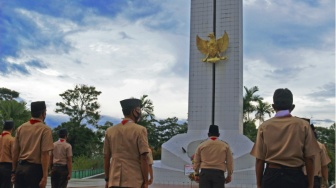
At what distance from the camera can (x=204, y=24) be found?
17.7 m

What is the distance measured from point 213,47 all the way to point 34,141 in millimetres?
13318

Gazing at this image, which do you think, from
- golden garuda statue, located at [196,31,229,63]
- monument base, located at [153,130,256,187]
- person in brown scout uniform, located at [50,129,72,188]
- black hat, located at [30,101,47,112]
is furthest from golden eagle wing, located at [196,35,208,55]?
black hat, located at [30,101,47,112]

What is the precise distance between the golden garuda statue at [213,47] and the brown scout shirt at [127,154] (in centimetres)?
1346

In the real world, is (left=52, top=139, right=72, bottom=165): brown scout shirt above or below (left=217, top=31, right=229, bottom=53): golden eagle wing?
below

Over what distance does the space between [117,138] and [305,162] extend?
1.62 m

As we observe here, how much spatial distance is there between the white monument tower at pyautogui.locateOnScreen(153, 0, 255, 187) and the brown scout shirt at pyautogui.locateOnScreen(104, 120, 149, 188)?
1248 centimetres

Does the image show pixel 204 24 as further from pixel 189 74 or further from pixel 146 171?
pixel 146 171

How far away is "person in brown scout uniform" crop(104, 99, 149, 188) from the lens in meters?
3.75

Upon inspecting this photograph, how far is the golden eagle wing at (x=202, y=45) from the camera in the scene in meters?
17.2

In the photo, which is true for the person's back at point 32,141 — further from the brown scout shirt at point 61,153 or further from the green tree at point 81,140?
the green tree at point 81,140

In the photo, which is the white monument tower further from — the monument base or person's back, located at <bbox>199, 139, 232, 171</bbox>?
person's back, located at <bbox>199, 139, 232, 171</bbox>

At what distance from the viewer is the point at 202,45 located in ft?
56.6

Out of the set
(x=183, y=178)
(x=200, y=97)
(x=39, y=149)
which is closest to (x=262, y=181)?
(x=39, y=149)

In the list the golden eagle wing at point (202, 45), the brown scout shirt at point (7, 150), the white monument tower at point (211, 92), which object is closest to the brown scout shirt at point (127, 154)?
the brown scout shirt at point (7, 150)
